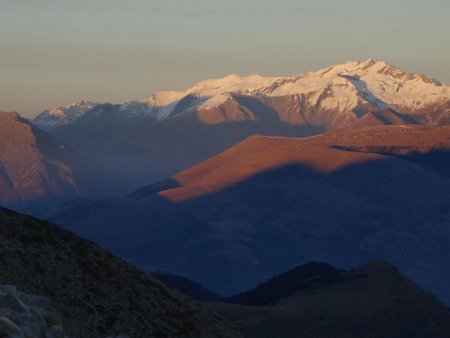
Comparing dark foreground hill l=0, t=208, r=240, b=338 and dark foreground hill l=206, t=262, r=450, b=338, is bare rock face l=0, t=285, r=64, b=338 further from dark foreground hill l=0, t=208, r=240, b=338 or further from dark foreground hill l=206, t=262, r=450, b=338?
dark foreground hill l=206, t=262, r=450, b=338

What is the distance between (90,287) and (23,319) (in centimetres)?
2023

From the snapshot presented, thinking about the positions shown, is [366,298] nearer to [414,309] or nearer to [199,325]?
[414,309]

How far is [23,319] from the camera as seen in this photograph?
170 feet

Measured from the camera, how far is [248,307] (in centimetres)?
15375

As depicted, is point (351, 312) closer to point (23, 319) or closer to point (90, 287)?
point (90, 287)

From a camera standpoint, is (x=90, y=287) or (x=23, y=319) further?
(x=90, y=287)

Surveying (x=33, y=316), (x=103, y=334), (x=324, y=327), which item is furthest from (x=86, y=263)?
(x=324, y=327)

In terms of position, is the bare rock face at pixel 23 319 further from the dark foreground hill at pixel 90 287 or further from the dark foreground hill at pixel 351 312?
the dark foreground hill at pixel 351 312

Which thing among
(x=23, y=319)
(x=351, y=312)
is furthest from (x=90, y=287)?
(x=351, y=312)

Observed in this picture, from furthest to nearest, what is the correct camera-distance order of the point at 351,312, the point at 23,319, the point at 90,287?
the point at 351,312
the point at 90,287
the point at 23,319

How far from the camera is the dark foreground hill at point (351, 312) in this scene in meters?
142

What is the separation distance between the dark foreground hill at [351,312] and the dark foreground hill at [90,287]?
59260 millimetres

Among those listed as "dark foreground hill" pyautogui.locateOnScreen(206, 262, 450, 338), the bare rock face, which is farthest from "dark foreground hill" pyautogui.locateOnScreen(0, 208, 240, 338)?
"dark foreground hill" pyautogui.locateOnScreen(206, 262, 450, 338)

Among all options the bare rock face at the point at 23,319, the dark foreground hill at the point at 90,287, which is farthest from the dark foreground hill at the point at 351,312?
the bare rock face at the point at 23,319
